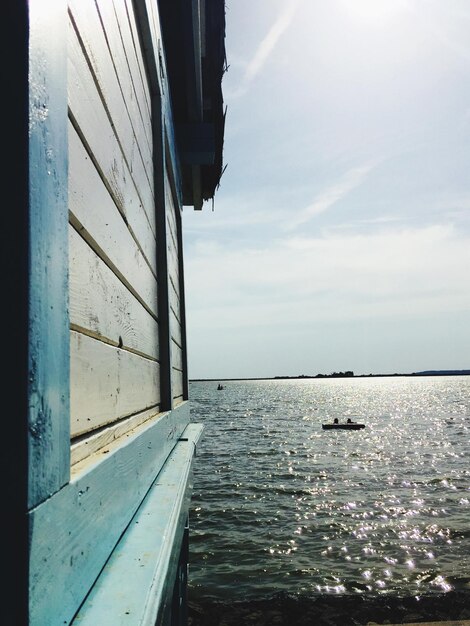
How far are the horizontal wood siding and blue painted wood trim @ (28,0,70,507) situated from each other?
0.16 metres

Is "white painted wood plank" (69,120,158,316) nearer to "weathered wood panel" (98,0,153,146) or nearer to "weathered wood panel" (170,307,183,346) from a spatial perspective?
"weathered wood panel" (98,0,153,146)

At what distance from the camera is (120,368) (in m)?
1.45

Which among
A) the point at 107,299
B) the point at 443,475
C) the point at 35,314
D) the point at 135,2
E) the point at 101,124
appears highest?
the point at 135,2

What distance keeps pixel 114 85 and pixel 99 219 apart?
53cm

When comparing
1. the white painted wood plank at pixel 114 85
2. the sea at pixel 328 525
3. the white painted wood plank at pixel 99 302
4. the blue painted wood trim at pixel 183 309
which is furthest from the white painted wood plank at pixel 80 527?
the sea at pixel 328 525

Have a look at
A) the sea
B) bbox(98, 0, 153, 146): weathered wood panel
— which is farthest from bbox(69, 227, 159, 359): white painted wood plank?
the sea

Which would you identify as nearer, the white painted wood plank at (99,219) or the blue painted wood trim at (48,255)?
the blue painted wood trim at (48,255)

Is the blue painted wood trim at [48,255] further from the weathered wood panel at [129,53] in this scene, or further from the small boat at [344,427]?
the small boat at [344,427]

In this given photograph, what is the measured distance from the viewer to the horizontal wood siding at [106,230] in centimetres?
102

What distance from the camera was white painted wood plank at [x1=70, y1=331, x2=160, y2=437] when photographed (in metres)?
0.98
